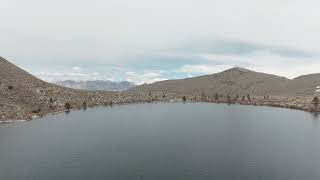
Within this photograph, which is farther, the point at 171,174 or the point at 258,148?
the point at 258,148

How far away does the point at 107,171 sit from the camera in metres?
106

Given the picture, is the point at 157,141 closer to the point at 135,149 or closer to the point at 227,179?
the point at 135,149

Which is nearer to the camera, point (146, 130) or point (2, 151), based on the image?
point (2, 151)

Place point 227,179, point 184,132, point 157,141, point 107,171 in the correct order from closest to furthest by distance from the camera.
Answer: point 227,179, point 107,171, point 157,141, point 184,132

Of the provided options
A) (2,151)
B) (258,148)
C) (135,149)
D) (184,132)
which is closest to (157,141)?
(135,149)

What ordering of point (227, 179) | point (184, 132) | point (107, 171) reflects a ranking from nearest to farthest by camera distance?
point (227, 179) < point (107, 171) < point (184, 132)

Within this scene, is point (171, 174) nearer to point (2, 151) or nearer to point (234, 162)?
point (234, 162)

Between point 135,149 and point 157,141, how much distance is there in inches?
782

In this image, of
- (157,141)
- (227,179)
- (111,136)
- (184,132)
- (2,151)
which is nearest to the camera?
(227,179)

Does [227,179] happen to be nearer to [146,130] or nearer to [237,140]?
[237,140]

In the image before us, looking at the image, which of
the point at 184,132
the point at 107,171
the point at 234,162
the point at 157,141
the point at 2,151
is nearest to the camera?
the point at 107,171

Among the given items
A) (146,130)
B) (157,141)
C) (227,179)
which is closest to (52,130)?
(146,130)

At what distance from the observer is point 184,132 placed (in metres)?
184

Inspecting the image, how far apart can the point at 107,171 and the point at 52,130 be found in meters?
95.6
